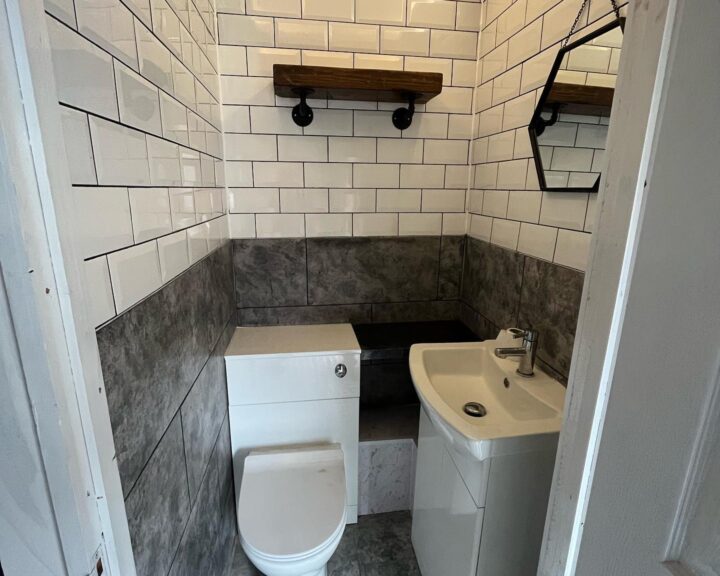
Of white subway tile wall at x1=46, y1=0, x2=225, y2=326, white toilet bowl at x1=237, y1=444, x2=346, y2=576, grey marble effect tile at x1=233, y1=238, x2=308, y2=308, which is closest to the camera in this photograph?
white subway tile wall at x1=46, y1=0, x2=225, y2=326

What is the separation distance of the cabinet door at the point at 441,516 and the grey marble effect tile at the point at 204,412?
76 centimetres

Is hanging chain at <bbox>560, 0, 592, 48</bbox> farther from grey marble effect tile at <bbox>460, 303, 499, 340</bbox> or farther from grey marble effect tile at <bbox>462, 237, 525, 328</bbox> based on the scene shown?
grey marble effect tile at <bbox>460, 303, 499, 340</bbox>

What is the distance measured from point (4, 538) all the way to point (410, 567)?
60.3 inches

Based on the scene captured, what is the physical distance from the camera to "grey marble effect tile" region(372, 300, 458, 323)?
1867 mm

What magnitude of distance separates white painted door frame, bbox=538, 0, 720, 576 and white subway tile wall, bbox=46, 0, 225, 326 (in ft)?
2.39

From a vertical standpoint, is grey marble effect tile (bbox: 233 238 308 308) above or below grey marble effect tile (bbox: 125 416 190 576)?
above

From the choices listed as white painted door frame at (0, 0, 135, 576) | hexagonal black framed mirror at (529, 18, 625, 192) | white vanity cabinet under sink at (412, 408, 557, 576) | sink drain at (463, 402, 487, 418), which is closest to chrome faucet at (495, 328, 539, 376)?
sink drain at (463, 402, 487, 418)

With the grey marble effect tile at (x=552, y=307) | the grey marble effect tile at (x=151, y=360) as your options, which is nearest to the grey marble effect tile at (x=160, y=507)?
the grey marble effect tile at (x=151, y=360)

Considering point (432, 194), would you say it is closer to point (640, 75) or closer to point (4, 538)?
point (640, 75)

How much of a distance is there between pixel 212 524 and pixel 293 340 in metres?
0.71

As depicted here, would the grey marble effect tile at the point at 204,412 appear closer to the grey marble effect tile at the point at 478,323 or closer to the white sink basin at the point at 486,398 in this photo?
the white sink basin at the point at 486,398

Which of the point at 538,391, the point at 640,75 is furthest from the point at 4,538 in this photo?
the point at 538,391

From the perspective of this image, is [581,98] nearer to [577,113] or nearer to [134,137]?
[577,113]

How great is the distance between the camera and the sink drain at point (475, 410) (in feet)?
3.93
